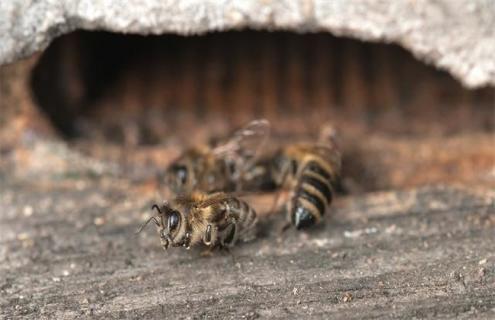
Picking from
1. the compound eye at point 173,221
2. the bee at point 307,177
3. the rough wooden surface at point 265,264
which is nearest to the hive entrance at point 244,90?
the bee at point 307,177

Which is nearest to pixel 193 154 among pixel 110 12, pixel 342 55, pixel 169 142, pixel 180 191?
pixel 180 191

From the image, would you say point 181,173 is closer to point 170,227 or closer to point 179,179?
point 179,179

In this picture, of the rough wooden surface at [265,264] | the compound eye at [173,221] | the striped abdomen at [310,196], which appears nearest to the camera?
the rough wooden surface at [265,264]

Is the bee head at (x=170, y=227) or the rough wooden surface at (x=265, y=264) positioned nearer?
the rough wooden surface at (x=265, y=264)

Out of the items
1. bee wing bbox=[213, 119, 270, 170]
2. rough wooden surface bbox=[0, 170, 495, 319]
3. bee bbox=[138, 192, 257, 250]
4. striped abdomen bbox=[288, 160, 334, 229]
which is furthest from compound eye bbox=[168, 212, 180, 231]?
bee wing bbox=[213, 119, 270, 170]

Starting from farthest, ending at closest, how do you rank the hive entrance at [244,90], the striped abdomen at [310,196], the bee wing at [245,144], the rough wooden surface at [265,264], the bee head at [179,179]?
1. the hive entrance at [244,90]
2. the bee wing at [245,144]
3. the bee head at [179,179]
4. the striped abdomen at [310,196]
5. the rough wooden surface at [265,264]

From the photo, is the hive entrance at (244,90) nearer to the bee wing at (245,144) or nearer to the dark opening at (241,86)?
the dark opening at (241,86)

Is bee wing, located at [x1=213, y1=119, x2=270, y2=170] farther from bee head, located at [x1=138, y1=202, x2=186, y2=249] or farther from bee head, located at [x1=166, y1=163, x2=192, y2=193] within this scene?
bee head, located at [x1=138, y1=202, x2=186, y2=249]
